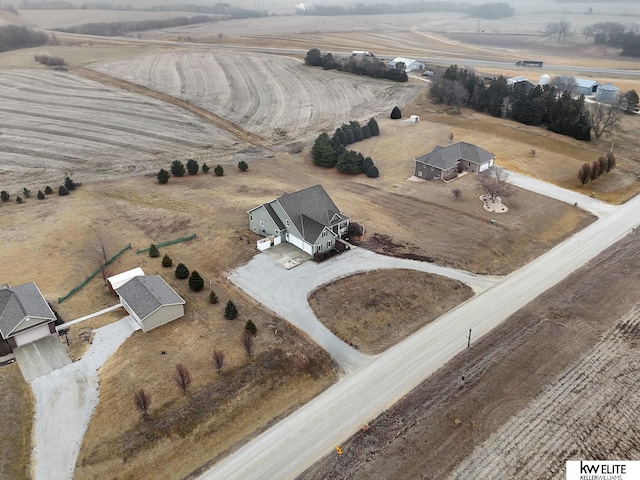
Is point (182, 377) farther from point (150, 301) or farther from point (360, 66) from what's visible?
point (360, 66)

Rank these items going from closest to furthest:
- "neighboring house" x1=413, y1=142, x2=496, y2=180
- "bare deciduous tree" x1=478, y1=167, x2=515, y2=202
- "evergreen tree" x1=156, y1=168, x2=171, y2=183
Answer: "bare deciduous tree" x1=478, y1=167, x2=515, y2=202 < "evergreen tree" x1=156, y1=168, x2=171, y2=183 < "neighboring house" x1=413, y1=142, x2=496, y2=180

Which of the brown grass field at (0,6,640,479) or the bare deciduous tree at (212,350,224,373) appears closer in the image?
the brown grass field at (0,6,640,479)

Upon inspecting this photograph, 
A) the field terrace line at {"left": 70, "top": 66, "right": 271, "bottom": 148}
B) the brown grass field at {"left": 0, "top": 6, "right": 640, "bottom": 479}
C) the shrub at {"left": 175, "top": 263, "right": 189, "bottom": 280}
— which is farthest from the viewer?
the field terrace line at {"left": 70, "top": 66, "right": 271, "bottom": 148}

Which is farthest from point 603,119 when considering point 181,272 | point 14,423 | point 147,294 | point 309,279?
point 14,423

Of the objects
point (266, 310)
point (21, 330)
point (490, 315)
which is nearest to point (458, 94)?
point (490, 315)

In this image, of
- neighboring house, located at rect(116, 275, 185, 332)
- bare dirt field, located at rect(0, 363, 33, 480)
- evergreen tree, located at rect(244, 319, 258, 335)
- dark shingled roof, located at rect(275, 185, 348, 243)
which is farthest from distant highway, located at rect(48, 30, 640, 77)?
bare dirt field, located at rect(0, 363, 33, 480)

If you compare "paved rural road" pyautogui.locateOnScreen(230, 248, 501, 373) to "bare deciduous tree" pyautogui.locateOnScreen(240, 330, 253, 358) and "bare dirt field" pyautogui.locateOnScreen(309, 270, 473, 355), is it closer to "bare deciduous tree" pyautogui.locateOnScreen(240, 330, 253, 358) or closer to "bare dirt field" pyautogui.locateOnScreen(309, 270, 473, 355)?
"bare dirt field" pyautogui.locateOnScreen(309, 270, 473, 355)

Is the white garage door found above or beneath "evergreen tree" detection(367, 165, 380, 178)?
above
